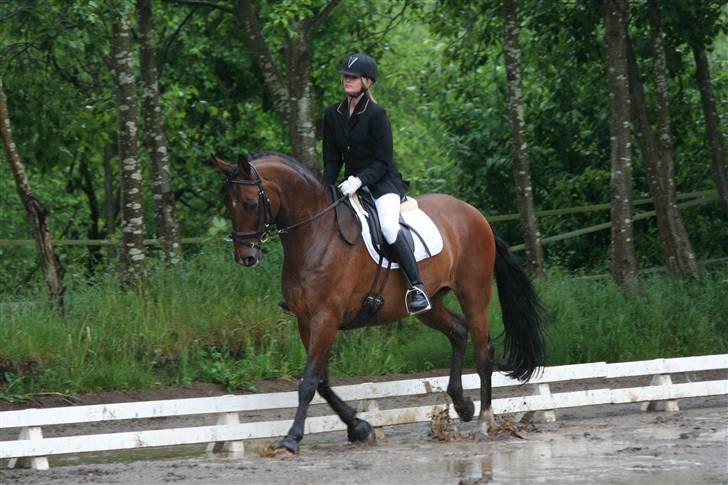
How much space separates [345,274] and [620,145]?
767cm

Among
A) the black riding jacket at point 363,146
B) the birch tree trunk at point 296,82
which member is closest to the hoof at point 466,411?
the black riding jacket at point 363,146

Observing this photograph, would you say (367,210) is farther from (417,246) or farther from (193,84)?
(193,84)

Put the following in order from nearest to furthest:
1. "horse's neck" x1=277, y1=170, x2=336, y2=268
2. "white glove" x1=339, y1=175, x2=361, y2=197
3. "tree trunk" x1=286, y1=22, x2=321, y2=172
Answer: "horse's neck" x1=277, y1=170, x2=336, y2=268
"white glove" x1=339, y1=175, x2=361, y2=197
"tree trunk" x1=286, y1=22, x2=321, y2=172

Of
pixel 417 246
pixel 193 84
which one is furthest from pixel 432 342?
pixel 193 84

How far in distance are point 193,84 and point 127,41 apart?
538 inches

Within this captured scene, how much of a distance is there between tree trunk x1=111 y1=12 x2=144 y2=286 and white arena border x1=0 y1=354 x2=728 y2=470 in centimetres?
315

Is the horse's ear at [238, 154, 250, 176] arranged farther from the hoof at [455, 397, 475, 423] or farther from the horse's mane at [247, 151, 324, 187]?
the hoof at [455, 397, 475, 423]

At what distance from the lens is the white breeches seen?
433 inches

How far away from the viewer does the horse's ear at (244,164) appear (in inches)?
393

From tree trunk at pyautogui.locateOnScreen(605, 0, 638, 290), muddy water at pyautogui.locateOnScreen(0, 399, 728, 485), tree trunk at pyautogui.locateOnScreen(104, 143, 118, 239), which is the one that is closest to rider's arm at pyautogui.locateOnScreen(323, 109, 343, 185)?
muddy water at pyautogui.locateOnScreen(0, 399, 728, 485)

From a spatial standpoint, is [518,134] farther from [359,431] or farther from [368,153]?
[359,431]

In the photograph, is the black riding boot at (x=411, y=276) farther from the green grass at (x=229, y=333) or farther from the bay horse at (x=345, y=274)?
the green grass at (x=229, y=333)

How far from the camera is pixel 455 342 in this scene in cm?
1196

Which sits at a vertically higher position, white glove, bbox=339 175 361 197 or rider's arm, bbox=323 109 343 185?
rider's arm, bbox=323 109 343 185
